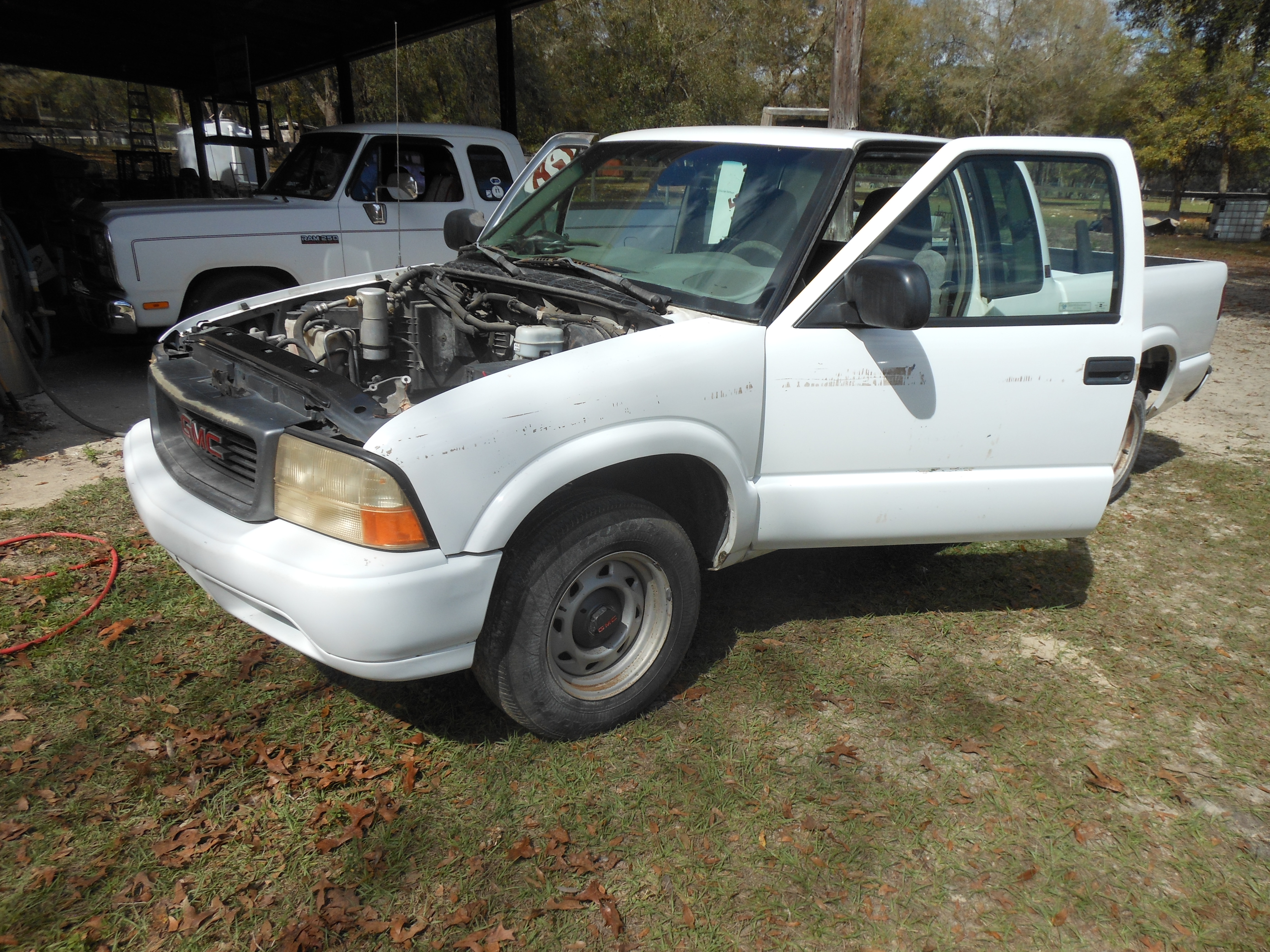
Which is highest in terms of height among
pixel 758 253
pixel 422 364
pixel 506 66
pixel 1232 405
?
pixel 506 66

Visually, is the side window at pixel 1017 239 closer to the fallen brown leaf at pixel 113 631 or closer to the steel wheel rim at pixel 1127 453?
the steel wheel rim at pixel 1127 453

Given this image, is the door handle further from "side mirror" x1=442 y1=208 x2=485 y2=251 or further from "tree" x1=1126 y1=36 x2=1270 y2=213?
"tree" x1=1126 y1=36 x2=1270 y2=213

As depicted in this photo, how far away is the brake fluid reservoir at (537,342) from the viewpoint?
3037 millimetres

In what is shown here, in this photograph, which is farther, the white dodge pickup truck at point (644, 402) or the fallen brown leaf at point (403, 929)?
the white dodge pickup truck at point (644, 402)

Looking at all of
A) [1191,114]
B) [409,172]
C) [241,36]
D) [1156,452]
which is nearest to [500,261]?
[409,172]

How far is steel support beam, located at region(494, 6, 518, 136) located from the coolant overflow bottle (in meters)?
8.33

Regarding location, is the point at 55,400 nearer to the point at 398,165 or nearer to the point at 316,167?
the point at 398,165

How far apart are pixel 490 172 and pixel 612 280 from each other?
516cm

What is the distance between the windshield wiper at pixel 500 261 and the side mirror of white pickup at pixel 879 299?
1205 millimetres

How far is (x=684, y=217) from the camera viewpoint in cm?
360

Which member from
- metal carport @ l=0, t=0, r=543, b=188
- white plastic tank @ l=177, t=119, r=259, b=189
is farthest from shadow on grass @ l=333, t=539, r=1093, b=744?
white plastic tank @ l=177, t=119, r=259, b=189

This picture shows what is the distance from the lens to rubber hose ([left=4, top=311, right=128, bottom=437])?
5723mm

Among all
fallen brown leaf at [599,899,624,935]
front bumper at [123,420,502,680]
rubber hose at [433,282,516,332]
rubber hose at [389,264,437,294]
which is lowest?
fallen brown leaf at [599,899,624,935]

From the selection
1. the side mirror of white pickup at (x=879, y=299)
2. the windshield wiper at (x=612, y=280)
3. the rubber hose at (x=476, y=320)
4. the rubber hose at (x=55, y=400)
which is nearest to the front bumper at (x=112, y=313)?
the rubber hose at (x=55, y=400)
